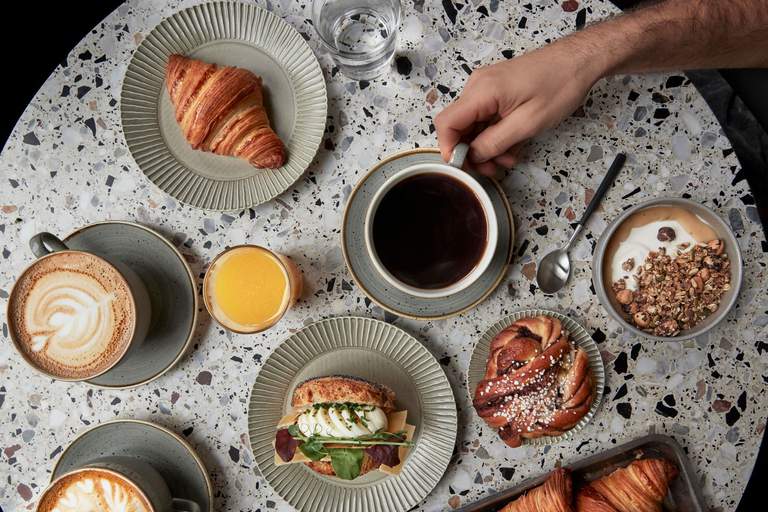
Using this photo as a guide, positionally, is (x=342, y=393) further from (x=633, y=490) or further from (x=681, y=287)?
(x=681, y=287)

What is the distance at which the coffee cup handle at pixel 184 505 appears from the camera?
1.51m

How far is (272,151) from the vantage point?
1.49m

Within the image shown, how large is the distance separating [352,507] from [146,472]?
482 mm

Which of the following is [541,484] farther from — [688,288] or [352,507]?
[688,288]

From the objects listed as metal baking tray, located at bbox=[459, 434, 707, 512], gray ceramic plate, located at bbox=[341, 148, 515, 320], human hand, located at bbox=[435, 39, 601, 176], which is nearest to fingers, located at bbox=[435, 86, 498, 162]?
human hand, located at bbox=[435, 39, 601, 176]

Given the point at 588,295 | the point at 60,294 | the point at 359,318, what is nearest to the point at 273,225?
the point at 359,318

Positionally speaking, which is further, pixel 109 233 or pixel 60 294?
pixel 109 233

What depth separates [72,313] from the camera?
1444 mm

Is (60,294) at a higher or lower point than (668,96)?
lower

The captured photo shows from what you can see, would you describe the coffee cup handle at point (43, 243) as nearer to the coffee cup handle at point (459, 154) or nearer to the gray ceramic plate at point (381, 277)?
the gray ceramic plate at point (381, 277)

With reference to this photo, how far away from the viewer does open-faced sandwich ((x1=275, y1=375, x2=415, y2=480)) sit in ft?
4.70

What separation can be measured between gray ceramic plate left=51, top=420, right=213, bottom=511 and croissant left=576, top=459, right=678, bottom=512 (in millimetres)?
897

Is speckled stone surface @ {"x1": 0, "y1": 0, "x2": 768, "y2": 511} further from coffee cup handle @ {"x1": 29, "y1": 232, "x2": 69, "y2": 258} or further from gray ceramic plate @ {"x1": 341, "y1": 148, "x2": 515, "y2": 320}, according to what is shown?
coffee cup handle @ {"x1": 29, "y1": 232, "x2": 69, "y2": 258}

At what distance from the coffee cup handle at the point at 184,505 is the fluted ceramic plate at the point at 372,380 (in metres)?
0.17
